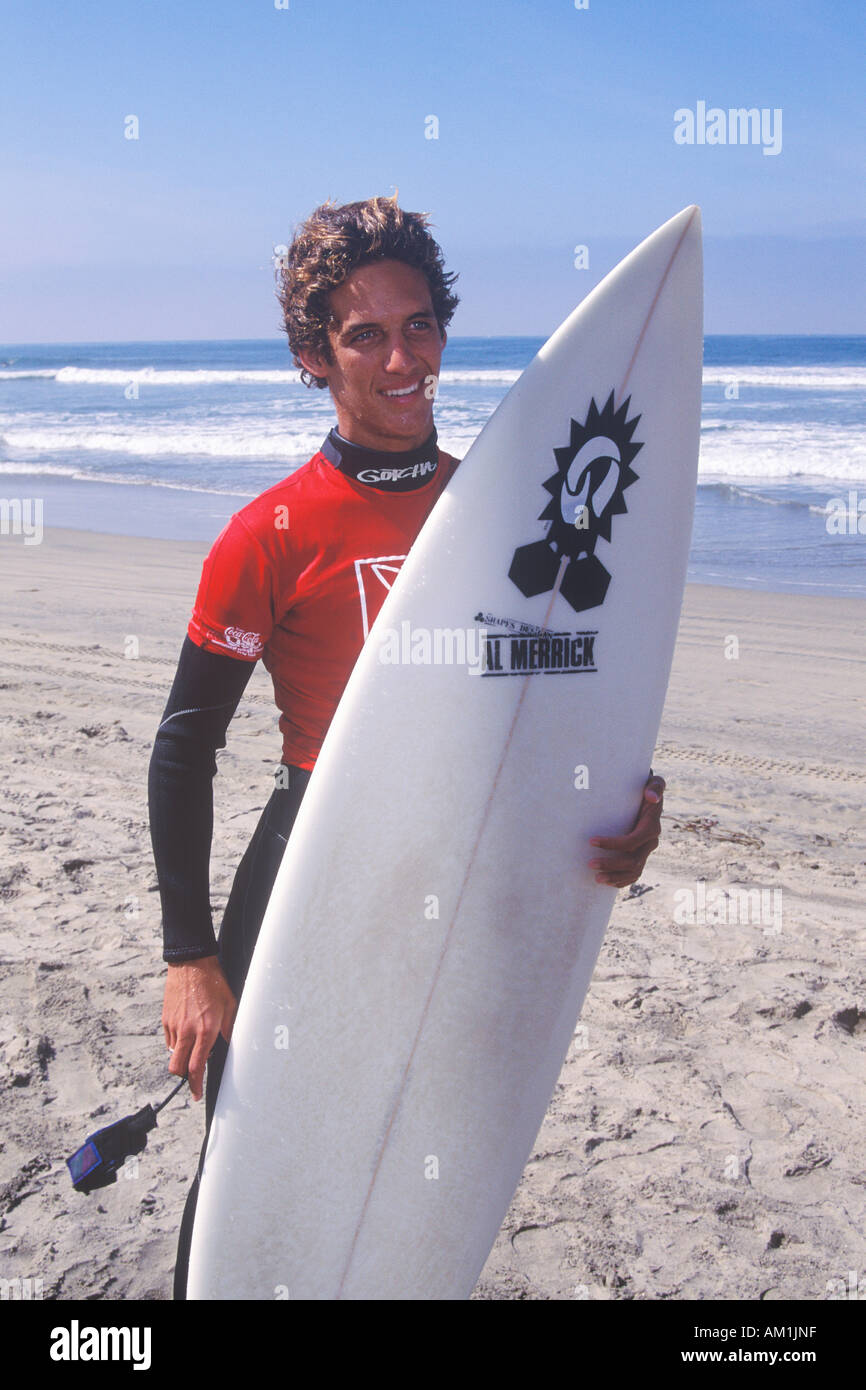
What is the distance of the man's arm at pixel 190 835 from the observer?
156 centimetres

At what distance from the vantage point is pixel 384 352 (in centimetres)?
160

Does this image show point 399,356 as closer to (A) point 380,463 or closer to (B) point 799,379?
(A) point 380,463

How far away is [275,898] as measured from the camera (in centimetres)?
172

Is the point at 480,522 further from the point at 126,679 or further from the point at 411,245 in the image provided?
the point at 126,679

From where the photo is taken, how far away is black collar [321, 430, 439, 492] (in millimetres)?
1671

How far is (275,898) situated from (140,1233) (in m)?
1.05

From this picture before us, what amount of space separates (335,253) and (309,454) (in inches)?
608

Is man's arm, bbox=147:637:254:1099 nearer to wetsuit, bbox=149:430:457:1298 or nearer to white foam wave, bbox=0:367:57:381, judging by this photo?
wetsuit, bbox=149:430:457:1298

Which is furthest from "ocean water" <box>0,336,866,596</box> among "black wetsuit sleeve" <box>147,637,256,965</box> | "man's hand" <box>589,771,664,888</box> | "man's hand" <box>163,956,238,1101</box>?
"man's hand" <box>163,956,238,1101</box>

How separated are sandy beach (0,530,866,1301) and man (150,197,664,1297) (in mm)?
804

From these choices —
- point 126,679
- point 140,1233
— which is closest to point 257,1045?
point 140,1233
